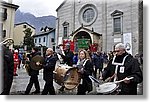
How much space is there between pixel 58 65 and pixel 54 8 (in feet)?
2.17

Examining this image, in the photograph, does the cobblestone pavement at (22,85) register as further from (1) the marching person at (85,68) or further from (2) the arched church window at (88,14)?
(2) the arched church window at (88,14)

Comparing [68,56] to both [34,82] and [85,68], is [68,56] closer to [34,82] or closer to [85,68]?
[85,68]

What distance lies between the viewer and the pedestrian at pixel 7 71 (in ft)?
10.2

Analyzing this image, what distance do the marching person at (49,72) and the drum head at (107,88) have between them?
49 centimetres

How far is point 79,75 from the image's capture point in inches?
125

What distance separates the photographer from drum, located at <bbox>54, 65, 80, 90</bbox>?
10.1ft

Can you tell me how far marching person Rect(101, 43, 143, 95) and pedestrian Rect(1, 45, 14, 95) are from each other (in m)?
0.96

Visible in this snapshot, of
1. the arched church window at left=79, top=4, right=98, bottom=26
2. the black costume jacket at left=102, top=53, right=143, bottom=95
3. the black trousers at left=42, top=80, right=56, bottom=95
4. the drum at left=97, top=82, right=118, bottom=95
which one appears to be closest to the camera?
the black costume jacket at left=102, top=53, right=143, bottom=95

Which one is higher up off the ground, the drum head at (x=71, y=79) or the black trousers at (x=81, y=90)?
the drum head at (x=71, y=79)

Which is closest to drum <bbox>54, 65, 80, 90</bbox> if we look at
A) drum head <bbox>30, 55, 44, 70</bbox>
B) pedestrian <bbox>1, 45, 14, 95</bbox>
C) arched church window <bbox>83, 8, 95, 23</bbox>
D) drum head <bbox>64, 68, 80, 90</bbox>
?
drum head <bbox>64, 68, 80, 90</bbox>

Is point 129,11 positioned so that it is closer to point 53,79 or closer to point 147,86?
point 147,86

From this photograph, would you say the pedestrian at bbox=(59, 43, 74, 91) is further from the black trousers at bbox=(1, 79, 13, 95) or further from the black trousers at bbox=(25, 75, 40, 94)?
the black trousers at bbox=(1, 79, 13, 95)

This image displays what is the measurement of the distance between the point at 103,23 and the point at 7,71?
1154 millimetres

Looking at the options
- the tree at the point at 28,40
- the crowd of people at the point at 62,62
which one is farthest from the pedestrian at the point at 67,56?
the tree at the point at 28,40
